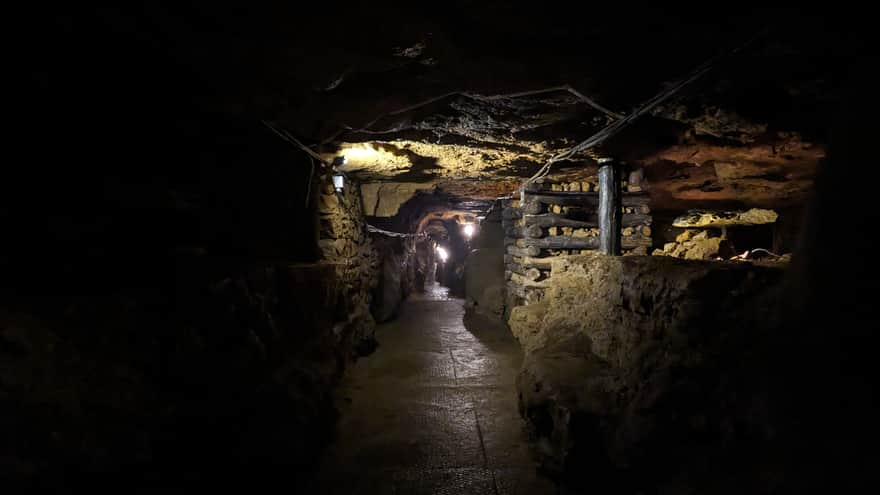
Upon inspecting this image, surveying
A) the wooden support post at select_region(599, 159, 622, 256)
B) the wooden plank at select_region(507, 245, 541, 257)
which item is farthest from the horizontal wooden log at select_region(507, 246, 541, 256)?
the wooden support post at select_region(599, 159, 622, 256)

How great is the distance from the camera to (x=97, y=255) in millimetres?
2816

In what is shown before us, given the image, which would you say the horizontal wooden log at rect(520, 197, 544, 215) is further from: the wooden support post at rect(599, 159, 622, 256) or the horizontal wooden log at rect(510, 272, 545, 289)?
the horizontal wooden log at rect(510, 272, 545, 289)

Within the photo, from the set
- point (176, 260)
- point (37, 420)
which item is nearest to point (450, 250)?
point (176, 260)

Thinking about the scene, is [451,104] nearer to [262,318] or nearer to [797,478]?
[262,318]

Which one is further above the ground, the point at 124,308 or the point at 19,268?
the point at 19,268

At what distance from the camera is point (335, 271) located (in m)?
5.46

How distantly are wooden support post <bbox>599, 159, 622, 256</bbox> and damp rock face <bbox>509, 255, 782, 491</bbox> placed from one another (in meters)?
1.01

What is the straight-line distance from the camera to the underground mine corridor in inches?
67.2

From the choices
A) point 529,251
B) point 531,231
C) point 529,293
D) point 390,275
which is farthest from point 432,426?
point 390,275

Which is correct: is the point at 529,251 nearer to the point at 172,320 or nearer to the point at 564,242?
the point at 564,242

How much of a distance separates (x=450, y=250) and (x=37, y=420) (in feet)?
58.6

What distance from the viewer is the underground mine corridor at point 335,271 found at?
1.71 metres

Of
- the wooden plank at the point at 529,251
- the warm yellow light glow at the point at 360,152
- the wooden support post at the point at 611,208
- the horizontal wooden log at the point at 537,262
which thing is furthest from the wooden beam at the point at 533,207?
the warm yellow light glow at the point at 360,152

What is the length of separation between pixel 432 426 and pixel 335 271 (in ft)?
8.74
